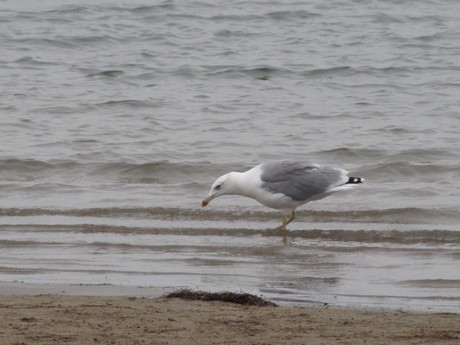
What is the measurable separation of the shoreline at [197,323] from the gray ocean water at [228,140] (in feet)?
2.52

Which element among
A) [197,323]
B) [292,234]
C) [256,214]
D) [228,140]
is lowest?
[228,140]

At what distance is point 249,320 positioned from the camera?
5219 mm

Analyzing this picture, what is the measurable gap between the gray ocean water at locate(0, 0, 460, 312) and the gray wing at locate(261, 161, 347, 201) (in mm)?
316

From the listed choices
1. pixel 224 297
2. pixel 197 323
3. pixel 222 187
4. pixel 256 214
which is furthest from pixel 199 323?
pixel 256 214

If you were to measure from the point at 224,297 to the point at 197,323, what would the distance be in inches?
28.9

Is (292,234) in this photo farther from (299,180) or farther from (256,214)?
(256,214)

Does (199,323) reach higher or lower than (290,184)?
higher

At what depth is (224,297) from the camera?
5840mm

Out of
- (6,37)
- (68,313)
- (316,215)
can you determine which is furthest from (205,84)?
(68,313)

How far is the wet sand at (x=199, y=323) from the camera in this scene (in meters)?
4.80

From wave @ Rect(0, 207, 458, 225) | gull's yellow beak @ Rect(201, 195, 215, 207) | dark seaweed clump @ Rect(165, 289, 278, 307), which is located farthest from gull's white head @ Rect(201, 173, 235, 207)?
dark seaweed clump @ Rect(165, 289, 278, 307)

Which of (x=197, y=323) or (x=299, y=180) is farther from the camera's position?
(x=299, y=180)

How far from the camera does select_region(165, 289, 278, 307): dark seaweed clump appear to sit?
18.9 ft

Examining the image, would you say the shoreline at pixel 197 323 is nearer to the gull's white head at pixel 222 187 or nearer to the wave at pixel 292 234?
the wave at pixel 292 234
